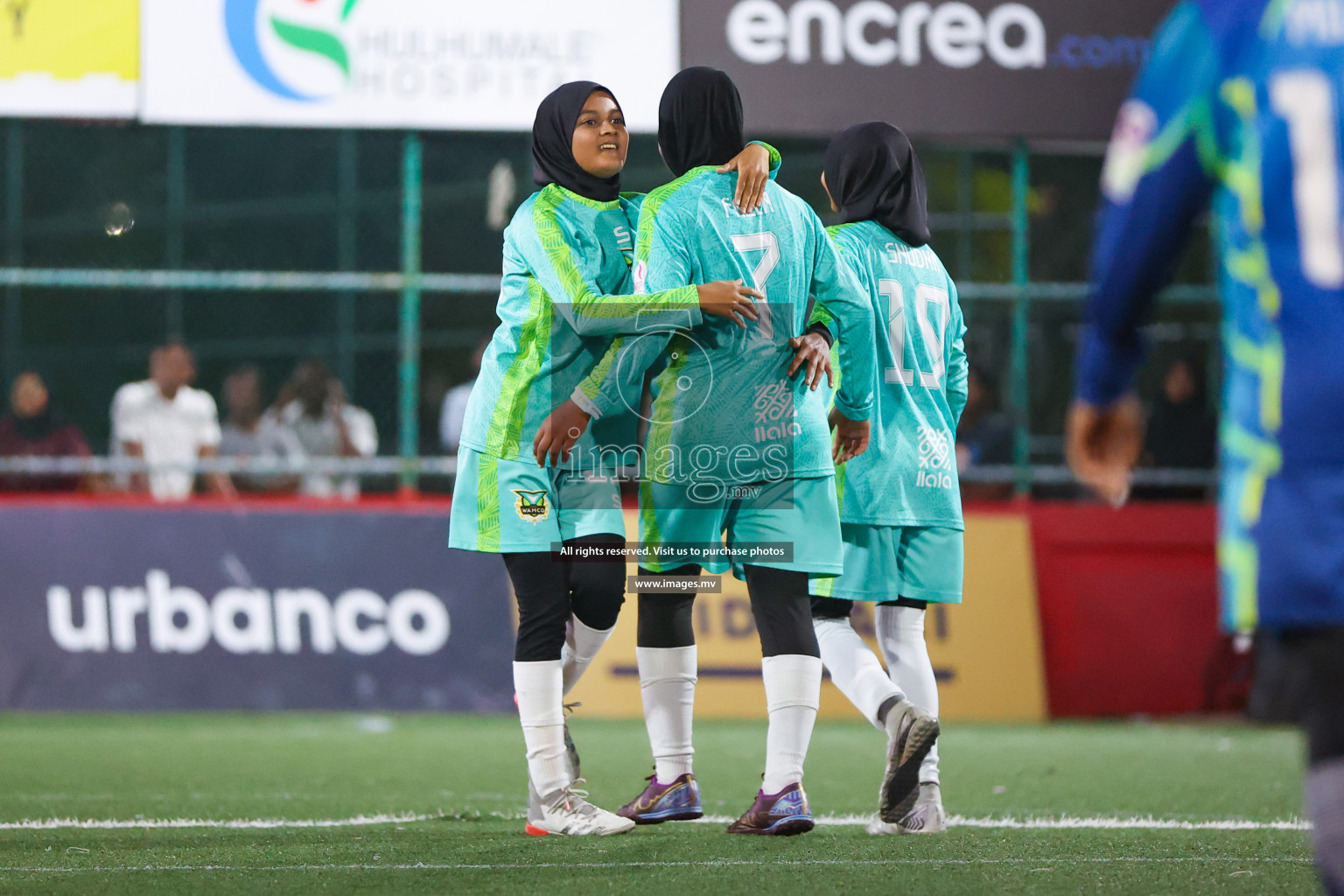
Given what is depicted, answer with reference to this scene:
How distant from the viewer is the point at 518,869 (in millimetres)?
3826

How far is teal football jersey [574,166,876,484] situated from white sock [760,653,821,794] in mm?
511

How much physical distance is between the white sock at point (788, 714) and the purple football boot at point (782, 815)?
2cm

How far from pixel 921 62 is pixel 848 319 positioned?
5.95 m

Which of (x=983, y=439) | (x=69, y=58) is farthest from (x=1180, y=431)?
(x=69, y=58)

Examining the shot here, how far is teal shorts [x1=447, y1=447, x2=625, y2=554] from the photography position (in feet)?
14.6

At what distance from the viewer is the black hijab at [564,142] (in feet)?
15.1

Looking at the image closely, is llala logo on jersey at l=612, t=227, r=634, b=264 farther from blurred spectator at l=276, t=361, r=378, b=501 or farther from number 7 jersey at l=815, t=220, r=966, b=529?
blurred spectator at l=276, t=361, r=378, b=501

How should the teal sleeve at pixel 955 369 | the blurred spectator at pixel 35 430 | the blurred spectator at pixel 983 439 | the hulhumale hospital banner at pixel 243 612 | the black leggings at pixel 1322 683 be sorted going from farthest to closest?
the blurred spectator at pixel 983 439 < the blurred spectator at pixel 35 430 < the hulhumale hospital banner at pixel 243 612 < the teal sleeve at pixel 955 369 < the black leggings at pixel 1322 683

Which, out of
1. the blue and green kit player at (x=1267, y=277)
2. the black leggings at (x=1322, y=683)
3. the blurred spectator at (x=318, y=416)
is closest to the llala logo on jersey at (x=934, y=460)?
the blue and green kit player at (x=1267, y=277)

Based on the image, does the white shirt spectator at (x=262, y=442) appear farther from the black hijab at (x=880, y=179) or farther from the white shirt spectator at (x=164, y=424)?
the black hijab at (x=880, y=179)

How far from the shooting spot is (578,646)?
4.89 m

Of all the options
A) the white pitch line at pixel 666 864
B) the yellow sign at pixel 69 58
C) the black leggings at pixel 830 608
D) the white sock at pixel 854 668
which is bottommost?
the white pitch line at pixel 666 864

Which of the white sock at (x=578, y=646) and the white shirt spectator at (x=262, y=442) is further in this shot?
the white shirt spectator at (x=262, y=442)

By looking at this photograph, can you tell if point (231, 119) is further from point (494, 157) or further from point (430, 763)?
point (494, 157)
